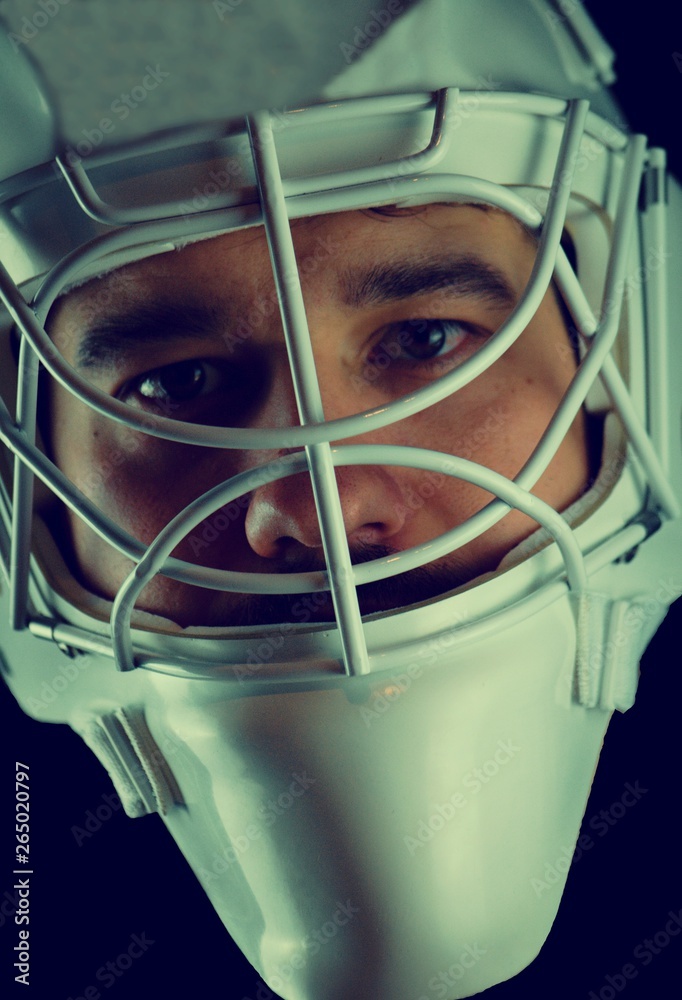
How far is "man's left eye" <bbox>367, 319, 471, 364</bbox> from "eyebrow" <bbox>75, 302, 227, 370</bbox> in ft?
0.43

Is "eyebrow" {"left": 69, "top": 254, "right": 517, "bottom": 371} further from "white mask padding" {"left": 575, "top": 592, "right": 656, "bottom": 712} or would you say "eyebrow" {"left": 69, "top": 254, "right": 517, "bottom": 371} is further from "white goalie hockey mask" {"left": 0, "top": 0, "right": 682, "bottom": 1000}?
"white mask padding" {"left": 575, "top": 592, "right": 656, "bottom": 712}

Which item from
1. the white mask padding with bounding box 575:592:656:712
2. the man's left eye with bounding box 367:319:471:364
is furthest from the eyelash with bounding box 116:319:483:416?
the white mask padding with bounding box 575:592:656:712

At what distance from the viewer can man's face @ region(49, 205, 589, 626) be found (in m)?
0.66

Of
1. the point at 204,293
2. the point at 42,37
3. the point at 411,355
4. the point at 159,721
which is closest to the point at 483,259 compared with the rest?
the point at 411,355

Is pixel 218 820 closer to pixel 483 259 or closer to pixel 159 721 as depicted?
pixel 159 721

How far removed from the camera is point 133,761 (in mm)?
802

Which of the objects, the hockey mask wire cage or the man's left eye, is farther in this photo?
the man's left eye

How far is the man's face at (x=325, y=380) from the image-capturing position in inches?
26.1

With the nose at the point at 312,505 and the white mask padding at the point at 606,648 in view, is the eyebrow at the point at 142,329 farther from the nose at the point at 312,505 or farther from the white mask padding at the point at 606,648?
the white mask padding at the point at 606,648

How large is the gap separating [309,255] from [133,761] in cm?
45

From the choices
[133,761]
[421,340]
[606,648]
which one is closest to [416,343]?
[421,340]

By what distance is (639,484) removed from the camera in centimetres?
74

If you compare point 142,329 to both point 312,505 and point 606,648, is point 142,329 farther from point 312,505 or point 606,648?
point 606,648

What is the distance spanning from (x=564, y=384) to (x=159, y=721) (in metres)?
0.43
